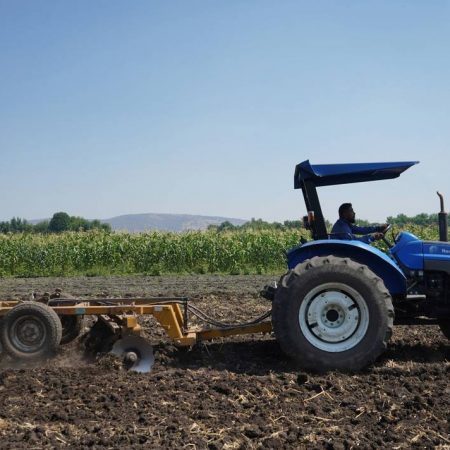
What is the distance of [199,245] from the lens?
2080cm

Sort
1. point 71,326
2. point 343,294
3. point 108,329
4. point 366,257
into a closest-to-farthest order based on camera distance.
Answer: point 343,294
point 366,257
point 108,329
point 71,326

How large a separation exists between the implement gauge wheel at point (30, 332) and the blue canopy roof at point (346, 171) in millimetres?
2890

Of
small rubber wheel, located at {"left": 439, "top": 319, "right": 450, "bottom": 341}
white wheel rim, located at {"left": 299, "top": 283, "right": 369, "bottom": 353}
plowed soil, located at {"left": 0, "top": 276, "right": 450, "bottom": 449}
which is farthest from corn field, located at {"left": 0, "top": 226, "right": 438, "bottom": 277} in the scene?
white wheel rim, located at {"left": 299, "top": 283, "right": 369, "bottom": 353}

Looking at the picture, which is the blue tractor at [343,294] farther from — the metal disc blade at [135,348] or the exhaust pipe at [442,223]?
the metal disc blade at [135,348]

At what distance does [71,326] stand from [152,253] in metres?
13.9

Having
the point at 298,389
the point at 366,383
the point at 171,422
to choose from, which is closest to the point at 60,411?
the point at 171,422

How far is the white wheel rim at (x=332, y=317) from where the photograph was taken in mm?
6086

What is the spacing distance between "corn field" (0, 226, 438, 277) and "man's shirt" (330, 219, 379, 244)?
42.7 feet

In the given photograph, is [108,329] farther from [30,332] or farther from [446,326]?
[446,326]

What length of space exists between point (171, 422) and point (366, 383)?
6.16ft

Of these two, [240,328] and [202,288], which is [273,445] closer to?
[240,328]

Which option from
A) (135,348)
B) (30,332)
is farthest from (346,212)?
(30,332)

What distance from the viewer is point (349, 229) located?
6875mm

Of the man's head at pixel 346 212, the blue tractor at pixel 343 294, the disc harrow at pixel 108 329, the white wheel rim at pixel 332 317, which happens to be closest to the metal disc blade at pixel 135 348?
the disc harrow at pixel 108 329
